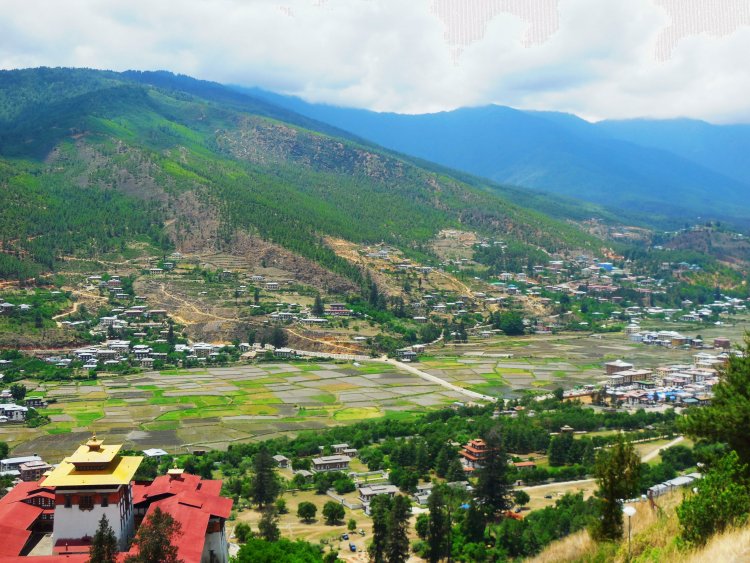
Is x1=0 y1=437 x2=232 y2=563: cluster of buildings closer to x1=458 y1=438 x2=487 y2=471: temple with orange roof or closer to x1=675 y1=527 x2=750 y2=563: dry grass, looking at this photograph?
x1=675 y1=527 x2=750 y2=563: dry grass

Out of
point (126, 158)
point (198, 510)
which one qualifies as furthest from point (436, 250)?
point (198, 510)

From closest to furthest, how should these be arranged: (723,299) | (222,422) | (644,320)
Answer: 1. (222,422)
2. (644,320)
3. (723,299)

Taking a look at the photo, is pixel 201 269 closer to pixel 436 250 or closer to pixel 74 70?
pixel 436 250

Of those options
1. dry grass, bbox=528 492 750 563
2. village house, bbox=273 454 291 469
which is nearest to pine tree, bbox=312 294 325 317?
village house, bbox=273 454 291 469

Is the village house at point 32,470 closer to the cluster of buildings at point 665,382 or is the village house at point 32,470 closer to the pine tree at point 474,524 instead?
the pine tree at point 474,524

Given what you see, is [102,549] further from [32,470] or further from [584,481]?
[584,481]

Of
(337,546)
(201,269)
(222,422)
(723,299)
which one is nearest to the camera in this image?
(337,546)
